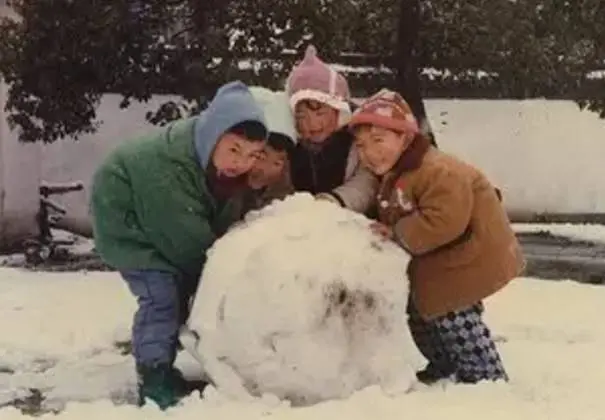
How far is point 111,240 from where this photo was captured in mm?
4801

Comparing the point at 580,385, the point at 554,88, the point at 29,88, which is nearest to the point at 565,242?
the point at 554,88

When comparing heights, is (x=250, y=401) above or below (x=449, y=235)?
below

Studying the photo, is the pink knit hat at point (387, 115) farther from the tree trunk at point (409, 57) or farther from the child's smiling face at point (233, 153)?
the tree trunk at point (409, 57)

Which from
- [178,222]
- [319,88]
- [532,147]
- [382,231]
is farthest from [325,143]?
[532,147]

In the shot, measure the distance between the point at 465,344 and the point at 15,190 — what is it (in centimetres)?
701

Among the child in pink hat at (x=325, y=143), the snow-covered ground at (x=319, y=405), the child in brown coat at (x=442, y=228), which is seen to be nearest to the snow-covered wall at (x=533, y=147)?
the snow-covered ground at (x=319, y=405)

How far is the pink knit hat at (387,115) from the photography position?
4789mm

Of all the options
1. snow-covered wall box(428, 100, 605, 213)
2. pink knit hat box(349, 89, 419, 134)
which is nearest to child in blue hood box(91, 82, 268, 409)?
pink knit hat box(349, 89, 419, 134)

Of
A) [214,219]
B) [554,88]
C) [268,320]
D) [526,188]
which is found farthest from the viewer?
[526,188]

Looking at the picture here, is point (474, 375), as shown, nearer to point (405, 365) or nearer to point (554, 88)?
point (405, 365)

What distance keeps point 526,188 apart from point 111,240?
10351mm

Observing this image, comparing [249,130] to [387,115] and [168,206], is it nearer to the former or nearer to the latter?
[168,206]

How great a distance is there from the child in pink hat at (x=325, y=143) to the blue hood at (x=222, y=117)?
425 millimetres

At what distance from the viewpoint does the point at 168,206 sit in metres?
4.64
